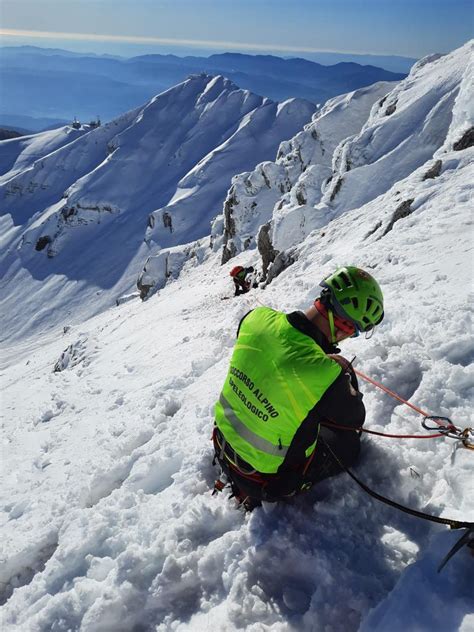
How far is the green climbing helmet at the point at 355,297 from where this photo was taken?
4.82 meters

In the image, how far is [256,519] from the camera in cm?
516

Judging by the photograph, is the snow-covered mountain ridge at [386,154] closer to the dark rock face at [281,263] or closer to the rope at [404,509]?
the dark rock face at [281,263]

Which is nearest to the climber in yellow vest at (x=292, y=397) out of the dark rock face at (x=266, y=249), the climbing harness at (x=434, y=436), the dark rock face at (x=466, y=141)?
the climbing harness at (x=434, y=436)

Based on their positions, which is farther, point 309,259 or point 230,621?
point 309,259

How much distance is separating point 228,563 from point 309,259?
13.9 metres

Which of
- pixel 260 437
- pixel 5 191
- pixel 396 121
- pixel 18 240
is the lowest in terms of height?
pixel 18 240

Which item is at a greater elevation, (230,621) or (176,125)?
(176,125)

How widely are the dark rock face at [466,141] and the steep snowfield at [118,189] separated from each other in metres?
60.7

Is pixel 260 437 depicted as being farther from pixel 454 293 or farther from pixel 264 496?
pixel 454 293

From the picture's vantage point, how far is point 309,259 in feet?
58.0

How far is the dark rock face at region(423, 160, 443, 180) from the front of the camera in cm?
1638

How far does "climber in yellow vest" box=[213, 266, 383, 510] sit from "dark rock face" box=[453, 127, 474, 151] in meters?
16.2

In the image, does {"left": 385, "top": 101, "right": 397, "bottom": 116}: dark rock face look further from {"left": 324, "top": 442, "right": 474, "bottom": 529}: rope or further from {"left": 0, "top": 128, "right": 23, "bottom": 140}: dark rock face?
{"left": 0, "top": 128, "right": 23, "bottom": 140}: dark rock face

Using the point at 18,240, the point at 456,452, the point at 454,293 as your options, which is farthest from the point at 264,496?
the point at 18,240
